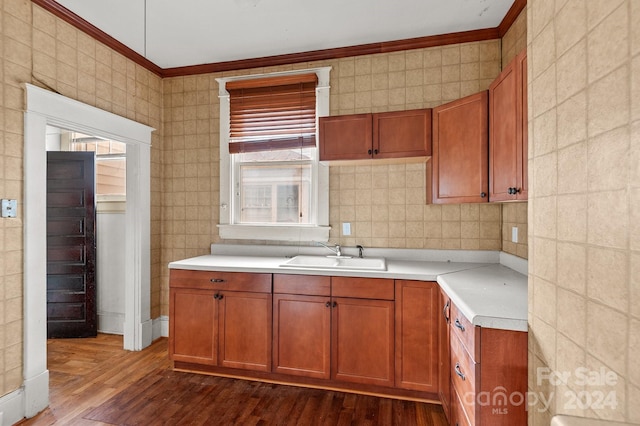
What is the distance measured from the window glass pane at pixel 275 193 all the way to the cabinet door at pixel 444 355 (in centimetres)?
138

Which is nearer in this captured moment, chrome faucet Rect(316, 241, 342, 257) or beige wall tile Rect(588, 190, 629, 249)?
beige wall tile Rect(588, 190, 629, 249)

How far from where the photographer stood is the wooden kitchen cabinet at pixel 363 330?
6.79 feet

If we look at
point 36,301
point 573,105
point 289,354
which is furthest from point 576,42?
point 36,301

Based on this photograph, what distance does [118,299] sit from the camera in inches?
129

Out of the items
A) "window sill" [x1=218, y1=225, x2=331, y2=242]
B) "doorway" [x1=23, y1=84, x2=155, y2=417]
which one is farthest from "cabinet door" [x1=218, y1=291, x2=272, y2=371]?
"doorway" [x1=23, y1=84, x2=155, y2=417]

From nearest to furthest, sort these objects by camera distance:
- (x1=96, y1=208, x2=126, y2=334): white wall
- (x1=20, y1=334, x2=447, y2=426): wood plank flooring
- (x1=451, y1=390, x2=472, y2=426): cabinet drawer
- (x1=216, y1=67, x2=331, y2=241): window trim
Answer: (x1=451, y1=390, x2=472, y2=426): cabinet drawer < (x1=20, y1=334, x2=447, y2=426): wood plank flooring < (x1=216, y1=67, x2=331, y2=241): window trim < (x1=96, y1=208, x2=126, y2=334): white wall

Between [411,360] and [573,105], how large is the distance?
170 cm

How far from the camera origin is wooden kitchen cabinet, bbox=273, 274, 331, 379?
2.17 metres

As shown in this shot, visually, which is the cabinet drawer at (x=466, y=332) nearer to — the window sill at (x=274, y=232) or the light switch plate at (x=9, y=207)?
the window sill at (x=274, y=232)

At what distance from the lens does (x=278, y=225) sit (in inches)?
113

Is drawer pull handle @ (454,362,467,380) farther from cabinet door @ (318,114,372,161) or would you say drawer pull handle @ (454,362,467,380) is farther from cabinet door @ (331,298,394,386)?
cabinet door @ (318,114,372,161)

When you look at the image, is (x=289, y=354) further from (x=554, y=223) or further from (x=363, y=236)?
(x=554, y=223)

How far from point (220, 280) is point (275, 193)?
0.96 metres

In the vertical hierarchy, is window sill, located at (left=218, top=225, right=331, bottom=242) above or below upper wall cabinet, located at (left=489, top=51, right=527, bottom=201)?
below
